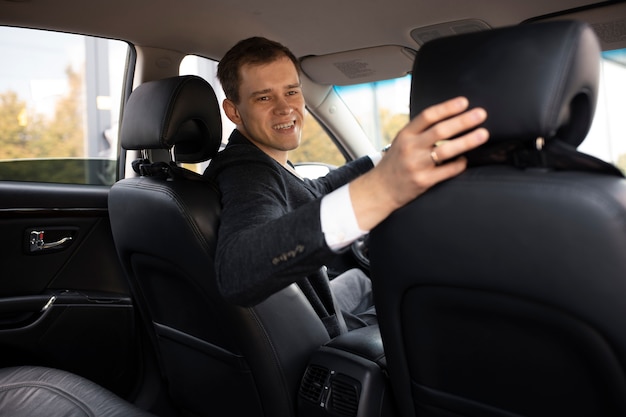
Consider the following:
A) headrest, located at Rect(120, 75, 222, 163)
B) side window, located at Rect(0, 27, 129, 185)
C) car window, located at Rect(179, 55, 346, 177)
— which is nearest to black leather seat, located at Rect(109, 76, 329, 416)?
headrest, located at Rect(120, 75, 222, 163)

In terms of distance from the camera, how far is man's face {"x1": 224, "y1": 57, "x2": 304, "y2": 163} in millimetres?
2215

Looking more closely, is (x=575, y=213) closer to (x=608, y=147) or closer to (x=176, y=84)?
(x=176, y=84)

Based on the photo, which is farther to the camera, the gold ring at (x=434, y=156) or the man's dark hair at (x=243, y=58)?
the man's dark hair at (x=243, y=58)

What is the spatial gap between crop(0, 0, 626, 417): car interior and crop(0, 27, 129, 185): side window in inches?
1.3

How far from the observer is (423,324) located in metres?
1.42

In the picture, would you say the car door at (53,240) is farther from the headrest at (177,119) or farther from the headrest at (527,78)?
the headrest at (527,78)

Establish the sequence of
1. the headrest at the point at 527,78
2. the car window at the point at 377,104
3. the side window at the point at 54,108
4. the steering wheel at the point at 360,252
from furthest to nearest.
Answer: the car window at the point at 377,104
the steering wheel at the point at 360,252
the side window at the point at 54,108
the headrest at the point at 527,78

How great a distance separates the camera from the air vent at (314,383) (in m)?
1.79

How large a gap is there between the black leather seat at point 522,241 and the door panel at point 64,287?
175cm

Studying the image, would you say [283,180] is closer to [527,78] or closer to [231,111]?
[231,111]

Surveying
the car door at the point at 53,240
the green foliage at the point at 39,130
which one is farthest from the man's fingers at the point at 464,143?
the green foliage at the point at 39,130

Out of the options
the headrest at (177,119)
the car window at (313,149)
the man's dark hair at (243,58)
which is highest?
the man's dark hair at (243,58)

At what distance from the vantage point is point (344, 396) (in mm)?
1730

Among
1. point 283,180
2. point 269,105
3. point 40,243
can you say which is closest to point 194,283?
point 283,180
